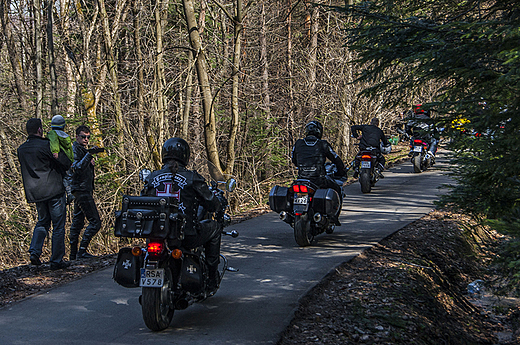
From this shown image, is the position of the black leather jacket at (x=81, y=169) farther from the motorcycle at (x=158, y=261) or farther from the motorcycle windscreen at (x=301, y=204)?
the motorcycle at (x=158, y=261)

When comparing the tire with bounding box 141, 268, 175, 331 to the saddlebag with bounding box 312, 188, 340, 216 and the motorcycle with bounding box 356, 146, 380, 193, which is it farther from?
the motorcycle with bounding box 356, 146, 380, 193

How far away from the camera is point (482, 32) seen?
563cm

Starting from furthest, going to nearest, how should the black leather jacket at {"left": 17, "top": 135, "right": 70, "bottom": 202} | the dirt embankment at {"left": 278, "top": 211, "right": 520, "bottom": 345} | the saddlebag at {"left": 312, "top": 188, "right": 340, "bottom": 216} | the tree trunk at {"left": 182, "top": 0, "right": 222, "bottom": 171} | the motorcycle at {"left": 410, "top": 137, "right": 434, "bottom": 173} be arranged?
the motorcycle at {"left": 410, "top": 137, "right": 434, "bottom": 173}, the tree trunk at {"left": 182, "top": 0, "right": 222, "bottom": 171}, the saddlebag at {"left": 312, "top": 188, "right": 340, "bottom": 216}, the black leather jacket at {"left": 17, "top": 135, "right": 70, "bottom": 202}, the dirt embankment at {"left": 278, "top": 211, "right": 520, "bottom": 345}

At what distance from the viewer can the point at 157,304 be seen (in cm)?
493

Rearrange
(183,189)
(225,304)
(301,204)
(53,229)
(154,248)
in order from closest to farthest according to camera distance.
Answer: (154,248)
(183,189)
(225,304)
(53,229)
(301,204)

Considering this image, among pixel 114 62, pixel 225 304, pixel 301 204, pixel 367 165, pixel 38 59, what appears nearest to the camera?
pixel 225 304

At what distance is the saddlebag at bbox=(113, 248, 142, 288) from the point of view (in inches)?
197

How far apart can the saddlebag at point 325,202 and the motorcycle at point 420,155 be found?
9.52 meters

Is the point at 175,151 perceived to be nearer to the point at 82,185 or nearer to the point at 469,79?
the point at 469,79

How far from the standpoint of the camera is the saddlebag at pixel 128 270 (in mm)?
5008

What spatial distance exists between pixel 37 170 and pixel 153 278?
3858 mm

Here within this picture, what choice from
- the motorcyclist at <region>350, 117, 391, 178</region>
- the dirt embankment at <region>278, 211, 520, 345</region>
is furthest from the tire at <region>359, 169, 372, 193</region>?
the dirt embankment at <region>278, 211, 520, 345</region>

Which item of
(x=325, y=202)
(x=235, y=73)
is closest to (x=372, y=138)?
(x=235, y=73)

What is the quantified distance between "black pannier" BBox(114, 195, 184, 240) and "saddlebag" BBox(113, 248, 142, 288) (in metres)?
0.36
